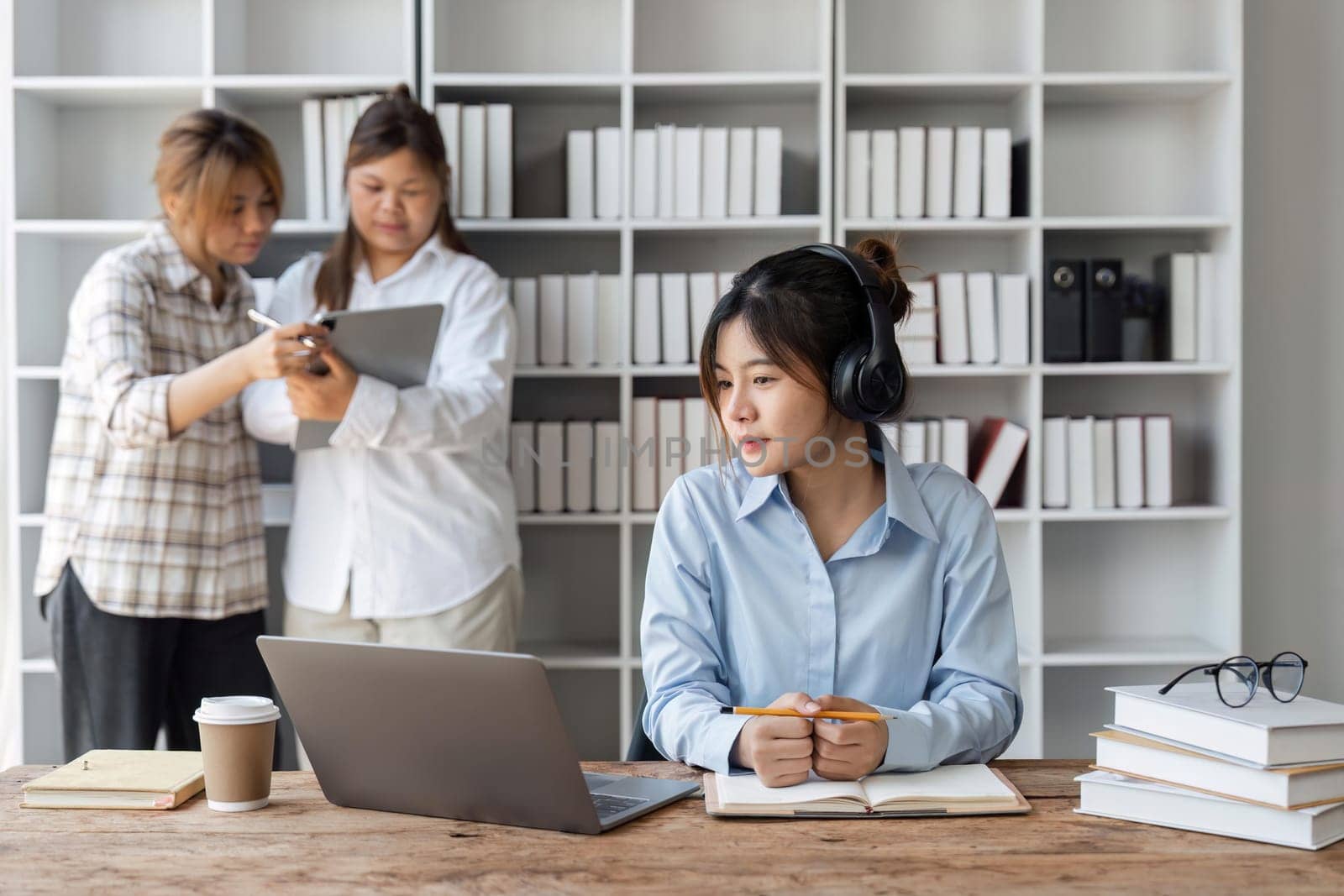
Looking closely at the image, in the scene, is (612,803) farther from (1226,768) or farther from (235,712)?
(1226,768)

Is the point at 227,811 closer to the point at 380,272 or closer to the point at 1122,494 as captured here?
the point at 380,272

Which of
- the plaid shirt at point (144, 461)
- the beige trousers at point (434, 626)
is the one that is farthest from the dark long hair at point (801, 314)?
the plaid shirt at point (144, 461)

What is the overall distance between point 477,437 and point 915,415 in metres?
1.20

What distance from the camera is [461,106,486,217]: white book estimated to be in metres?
2.83

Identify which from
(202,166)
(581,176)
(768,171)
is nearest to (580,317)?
(581,176)

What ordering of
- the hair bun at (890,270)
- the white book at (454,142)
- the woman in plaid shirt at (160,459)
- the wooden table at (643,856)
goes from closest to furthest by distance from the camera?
the wooden table at (643,856), the hair bun at (890,270), the woman in plaid shirt at (160,459), the white book at (454,142)

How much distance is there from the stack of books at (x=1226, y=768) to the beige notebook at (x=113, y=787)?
35.2 inches

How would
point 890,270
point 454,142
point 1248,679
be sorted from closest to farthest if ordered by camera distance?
point 1248,679 → point 890,270 → point 454,142

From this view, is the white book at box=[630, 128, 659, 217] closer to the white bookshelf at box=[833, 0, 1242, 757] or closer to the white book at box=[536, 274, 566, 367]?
the white book at box=[536, 274, 566, 367]

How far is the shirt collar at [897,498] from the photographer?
1442mm

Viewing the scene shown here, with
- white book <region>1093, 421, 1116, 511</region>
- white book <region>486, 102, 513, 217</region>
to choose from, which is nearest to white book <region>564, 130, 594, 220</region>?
white book <region>486, 102, 513, 217</region>

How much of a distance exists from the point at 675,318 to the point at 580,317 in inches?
9.1

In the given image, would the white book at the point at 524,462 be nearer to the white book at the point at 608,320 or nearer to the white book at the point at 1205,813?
the white book at the point at 608,320

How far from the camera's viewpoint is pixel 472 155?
283 centimetres
